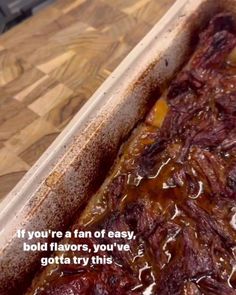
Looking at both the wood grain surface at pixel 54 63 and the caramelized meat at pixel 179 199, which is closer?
the caramelized meat at pixel 179 199

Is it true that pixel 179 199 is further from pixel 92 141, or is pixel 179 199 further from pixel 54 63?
pixel 54 63

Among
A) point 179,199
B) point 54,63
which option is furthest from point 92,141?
point 54,63

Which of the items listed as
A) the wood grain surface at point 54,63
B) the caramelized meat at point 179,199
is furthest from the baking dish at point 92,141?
the wood grain surface at point 54,63

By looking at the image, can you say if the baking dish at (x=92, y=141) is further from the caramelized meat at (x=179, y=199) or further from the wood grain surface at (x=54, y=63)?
the wood grain surface at (x=54, y=63)

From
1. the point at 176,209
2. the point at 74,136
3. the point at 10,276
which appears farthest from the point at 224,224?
the point at 10,276

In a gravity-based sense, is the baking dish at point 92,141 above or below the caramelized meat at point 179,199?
above
